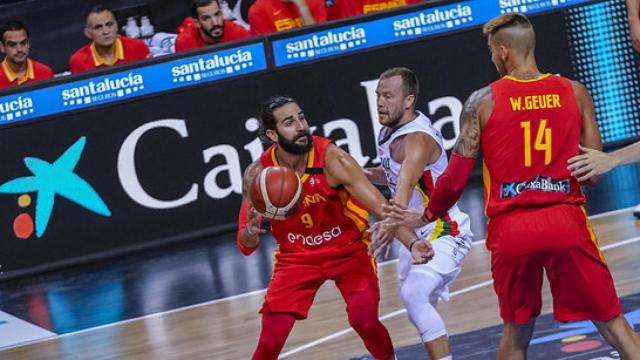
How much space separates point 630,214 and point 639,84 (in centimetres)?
215

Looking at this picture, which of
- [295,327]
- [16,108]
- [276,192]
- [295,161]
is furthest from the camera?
[16,108]

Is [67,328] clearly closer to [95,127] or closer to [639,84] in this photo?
[95,127]

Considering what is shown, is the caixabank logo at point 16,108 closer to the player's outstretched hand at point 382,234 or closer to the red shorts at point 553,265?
the player's outstretched hand at point 382,234

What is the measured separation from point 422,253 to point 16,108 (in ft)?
18.3

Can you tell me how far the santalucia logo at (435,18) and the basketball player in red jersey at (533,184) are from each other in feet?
19.0

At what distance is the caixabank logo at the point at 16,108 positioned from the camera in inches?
438

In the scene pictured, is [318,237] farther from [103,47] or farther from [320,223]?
[103,47]

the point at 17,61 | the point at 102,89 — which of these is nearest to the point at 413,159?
the point at 102,89

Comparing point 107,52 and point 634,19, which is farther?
point 107,52

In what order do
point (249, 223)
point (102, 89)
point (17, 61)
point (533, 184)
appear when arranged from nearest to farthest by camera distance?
1. point (533, 184)
2. point (249, 223)
3. point (102, 89)
4. point (17, 61)

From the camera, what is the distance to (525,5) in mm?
12164

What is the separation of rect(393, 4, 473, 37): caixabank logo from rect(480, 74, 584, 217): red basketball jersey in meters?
5.87

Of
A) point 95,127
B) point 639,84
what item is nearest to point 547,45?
point 639,84

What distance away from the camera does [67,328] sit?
31.8 ft
